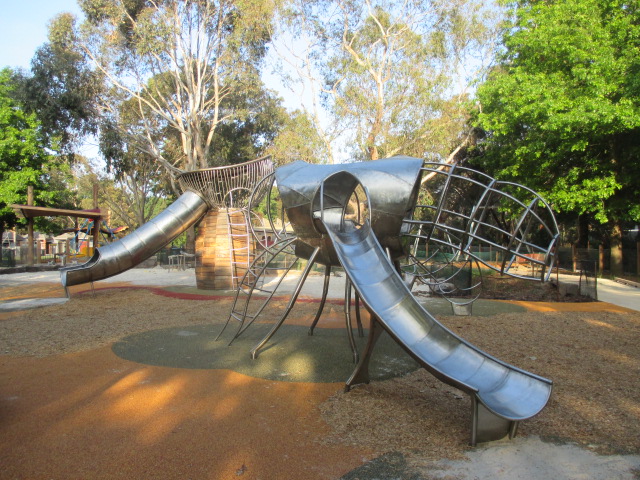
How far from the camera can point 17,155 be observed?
1191 inches

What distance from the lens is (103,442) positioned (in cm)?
423

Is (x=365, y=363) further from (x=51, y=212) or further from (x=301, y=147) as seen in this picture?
(x=301, y=147)

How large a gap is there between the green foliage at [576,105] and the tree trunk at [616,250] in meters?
→ 2.66

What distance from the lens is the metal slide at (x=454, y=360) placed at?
411 cm

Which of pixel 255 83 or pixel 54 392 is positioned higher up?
pixel 255 83

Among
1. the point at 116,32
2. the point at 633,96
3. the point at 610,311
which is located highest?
the point at 116,32

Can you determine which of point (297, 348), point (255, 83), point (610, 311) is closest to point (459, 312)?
point (610, 311)

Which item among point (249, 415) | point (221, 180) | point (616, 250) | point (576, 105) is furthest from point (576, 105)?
point (249, 415)

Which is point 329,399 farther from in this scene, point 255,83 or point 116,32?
point 116,32

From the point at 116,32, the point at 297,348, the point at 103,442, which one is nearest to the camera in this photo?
the point at 103,442

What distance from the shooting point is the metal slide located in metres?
4.11

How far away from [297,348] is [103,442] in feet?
12.6

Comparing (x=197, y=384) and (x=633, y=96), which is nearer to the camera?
(x=197, y=384)

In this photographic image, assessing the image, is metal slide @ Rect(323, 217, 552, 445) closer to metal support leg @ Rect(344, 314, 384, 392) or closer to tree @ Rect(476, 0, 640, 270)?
metal support leg @ Rect(344, 314, 384, 392)
